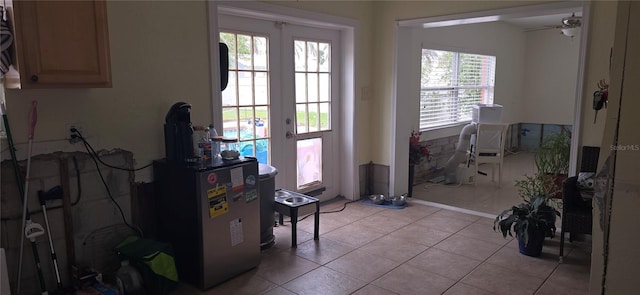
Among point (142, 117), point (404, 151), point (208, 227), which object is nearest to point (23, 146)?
point (142, 117)

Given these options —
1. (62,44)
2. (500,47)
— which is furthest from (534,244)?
(500,47)

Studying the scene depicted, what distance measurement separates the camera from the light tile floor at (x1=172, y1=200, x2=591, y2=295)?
9.41 feet

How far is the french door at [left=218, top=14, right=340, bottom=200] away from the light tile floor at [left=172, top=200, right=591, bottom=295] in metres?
0.67

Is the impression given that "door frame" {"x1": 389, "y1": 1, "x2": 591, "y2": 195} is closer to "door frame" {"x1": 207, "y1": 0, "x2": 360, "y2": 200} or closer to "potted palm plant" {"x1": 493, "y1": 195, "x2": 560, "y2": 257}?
"door frame" {"x1": 207, "y1": 0, "x2": 360, "y2": 200}

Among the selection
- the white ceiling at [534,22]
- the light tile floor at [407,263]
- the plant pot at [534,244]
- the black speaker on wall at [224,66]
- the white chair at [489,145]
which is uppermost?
the white ceiling at [534,22]

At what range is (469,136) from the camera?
6051 mm

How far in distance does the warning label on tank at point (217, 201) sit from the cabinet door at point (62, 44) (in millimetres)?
878

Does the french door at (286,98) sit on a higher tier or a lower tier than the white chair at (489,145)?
higher

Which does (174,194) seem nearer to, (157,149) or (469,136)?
(157,149)

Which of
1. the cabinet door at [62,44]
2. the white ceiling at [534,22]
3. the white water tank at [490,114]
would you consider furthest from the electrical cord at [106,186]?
the white ceiling at [534,22]

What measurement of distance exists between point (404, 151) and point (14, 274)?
12.4 feet

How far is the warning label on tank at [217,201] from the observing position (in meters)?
2.75

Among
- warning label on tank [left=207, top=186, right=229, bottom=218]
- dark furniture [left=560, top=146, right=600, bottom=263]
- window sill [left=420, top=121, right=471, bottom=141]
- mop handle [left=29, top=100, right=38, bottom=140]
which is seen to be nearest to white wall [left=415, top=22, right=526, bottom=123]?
window sill [left=420, top=121, right=471, bottom=141]

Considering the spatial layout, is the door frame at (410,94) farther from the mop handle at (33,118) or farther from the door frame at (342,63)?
the mop handle at (33,118)
